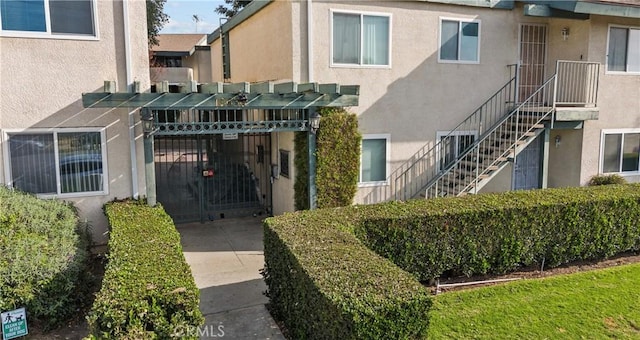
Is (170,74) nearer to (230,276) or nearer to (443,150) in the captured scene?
(443,150)

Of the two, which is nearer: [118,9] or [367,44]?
[118,9]

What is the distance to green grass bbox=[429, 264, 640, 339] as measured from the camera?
6.45m

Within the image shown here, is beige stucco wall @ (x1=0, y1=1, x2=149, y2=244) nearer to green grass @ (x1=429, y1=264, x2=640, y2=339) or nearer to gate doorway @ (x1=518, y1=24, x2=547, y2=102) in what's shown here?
green grass @ (x1=429, y1=264, x2=640, y2=339)

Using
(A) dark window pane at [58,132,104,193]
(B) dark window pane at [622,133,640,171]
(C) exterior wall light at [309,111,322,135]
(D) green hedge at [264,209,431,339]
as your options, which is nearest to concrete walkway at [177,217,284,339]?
(D) green hedge at [264,209,431,339]

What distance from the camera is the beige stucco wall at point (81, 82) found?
8.93m

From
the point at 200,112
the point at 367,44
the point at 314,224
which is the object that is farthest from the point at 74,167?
the point at 367,44

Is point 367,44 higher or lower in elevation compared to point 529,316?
higher

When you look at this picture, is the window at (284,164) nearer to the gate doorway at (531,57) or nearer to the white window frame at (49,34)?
the white window frame at (49,34)

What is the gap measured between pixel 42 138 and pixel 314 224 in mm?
5869

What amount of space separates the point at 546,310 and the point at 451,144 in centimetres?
647

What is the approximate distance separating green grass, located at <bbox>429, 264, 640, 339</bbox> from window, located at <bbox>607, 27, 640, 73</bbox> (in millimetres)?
7773

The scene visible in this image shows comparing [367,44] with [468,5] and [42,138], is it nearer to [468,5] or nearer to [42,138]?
[468,5]

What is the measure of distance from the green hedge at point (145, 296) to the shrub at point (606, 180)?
12.4 meters

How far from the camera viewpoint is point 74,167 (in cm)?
952
